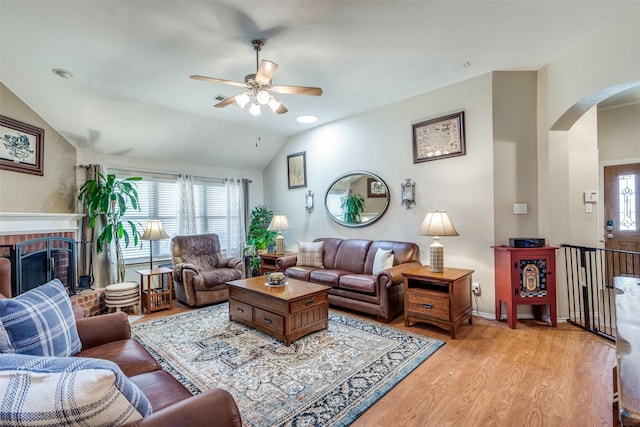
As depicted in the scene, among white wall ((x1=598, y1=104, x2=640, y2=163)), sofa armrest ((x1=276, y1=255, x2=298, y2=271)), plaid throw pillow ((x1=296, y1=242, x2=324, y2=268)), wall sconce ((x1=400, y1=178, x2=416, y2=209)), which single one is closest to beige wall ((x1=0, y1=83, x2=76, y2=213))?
sofa armrest ((x1=276, y1=255, x2=298, y2=271))

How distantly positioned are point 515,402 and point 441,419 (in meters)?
0.56

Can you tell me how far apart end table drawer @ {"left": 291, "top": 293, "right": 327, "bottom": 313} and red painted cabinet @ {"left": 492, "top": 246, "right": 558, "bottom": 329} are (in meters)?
1.98

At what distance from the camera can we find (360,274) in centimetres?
408

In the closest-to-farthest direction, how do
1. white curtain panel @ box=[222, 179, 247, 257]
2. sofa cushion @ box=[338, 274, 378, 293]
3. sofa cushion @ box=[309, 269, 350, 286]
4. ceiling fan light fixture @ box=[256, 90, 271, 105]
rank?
ceiling fan light fixture @ box=[256, 90, 271, 105], sofa cushion @ box=[338, 274, 378, 293], sofa cushion @ box=[309, 269, 350, 286], white curtain panel @ box=[222, 179, 247, 257]

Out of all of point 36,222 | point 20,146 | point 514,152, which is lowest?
point 36,222

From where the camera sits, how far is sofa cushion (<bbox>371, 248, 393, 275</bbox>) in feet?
12.4

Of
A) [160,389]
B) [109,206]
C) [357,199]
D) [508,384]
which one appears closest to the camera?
[160,389]

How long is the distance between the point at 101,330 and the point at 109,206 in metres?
2.91

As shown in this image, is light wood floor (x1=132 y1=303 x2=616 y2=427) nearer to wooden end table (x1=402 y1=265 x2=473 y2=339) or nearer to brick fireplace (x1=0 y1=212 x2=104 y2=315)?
wooden end table (x1=402 y1=265 x2=473 y2=339)

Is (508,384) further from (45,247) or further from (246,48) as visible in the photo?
(45,247)

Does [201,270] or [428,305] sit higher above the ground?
[201,270]

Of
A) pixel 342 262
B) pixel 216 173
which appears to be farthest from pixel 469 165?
pixel 216 173

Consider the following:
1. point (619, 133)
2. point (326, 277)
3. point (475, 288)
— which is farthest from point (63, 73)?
point (619, 133)

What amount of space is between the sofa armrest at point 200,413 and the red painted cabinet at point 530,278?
3.15m
